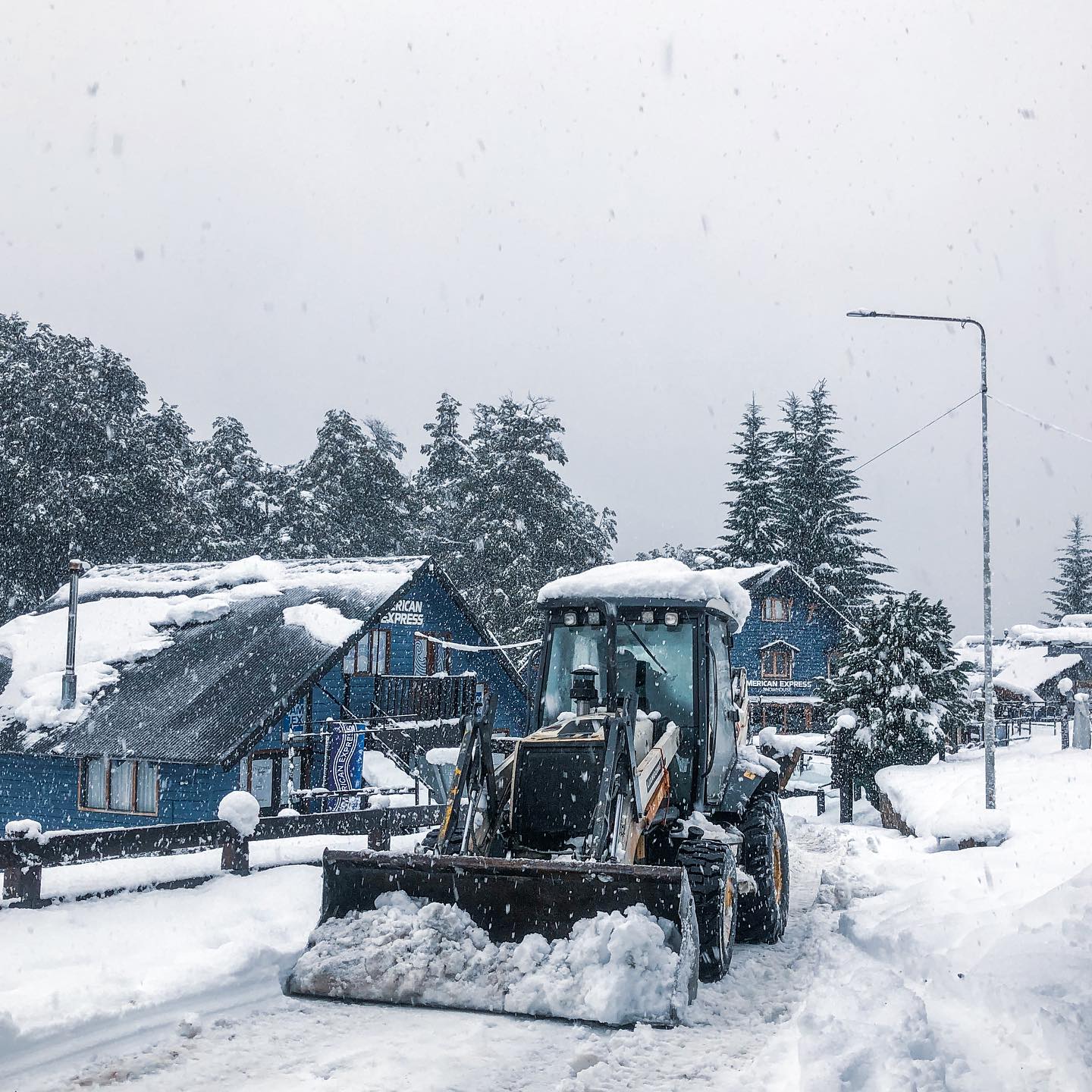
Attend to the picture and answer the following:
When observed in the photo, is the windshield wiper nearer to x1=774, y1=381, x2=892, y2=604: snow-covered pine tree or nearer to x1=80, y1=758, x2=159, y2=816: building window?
x1=80, y1=758, x2=159, y2=816: building window

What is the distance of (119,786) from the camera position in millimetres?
23016

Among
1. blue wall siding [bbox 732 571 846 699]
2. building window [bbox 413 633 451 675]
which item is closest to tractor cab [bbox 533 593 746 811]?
building window [bbox 413 633 451 675]

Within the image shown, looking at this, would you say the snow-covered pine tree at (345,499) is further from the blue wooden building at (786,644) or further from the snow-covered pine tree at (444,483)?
the blue wooden building at (786,644)

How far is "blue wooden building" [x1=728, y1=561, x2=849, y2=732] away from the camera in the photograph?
4228 centimetres

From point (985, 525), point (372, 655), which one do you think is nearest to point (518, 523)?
point (372, 655)

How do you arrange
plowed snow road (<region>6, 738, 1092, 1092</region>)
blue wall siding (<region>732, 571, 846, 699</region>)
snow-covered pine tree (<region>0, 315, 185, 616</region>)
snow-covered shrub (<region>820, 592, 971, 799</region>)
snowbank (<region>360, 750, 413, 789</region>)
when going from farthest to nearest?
1. blue wall siding (<region>732, 571, 846, 699</region>)
2. snow-covered pine tree (<region>0, 315, 185, 616</region>)
3. snowbank (<region>360, 750, 413, 789</region>)
4. snow-covered shrub (<region>820, 592, 971, 799</region>)
5. plowed snow road (<region>6, 738, 1092, 1092</region>)

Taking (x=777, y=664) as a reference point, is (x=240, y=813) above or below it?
above

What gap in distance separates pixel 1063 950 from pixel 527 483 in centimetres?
4136

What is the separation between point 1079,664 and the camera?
49.0m

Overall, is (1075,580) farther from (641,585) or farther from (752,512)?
(641,585)

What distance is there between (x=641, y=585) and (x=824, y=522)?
43.8m

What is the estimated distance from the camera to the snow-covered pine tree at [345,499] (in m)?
46.9

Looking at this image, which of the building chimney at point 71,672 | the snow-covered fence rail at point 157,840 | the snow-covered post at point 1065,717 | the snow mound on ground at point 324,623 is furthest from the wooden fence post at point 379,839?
the snow-covered post at point 1065,717

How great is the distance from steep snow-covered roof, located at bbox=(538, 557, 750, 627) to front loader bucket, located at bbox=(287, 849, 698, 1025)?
2673mm
